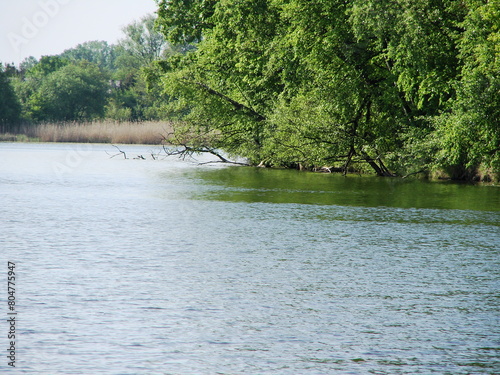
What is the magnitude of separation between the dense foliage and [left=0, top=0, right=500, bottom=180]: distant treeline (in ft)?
0.18

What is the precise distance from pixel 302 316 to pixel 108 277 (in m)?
3.06

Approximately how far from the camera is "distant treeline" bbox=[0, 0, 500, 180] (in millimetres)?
24766

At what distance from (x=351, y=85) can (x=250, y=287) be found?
21575 mm

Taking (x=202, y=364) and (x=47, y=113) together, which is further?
(x=47, y=113)

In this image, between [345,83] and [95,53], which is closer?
[345,83]

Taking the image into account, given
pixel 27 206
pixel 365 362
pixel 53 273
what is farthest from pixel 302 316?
pixel 27 206

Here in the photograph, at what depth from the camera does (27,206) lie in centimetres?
1809

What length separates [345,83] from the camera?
98.8ft

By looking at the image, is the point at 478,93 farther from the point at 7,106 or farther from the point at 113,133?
the point at 7,106

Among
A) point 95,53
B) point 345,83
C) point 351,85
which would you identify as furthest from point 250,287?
point 95,53

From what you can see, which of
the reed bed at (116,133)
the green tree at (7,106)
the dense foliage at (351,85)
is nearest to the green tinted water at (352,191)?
the dense foliage at (351,85)

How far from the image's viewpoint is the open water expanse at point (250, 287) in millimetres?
6688

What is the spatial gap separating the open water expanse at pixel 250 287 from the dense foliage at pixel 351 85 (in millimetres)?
7041

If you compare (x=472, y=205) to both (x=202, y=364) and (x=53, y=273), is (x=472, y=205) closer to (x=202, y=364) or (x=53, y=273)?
(x=53, y=273)
